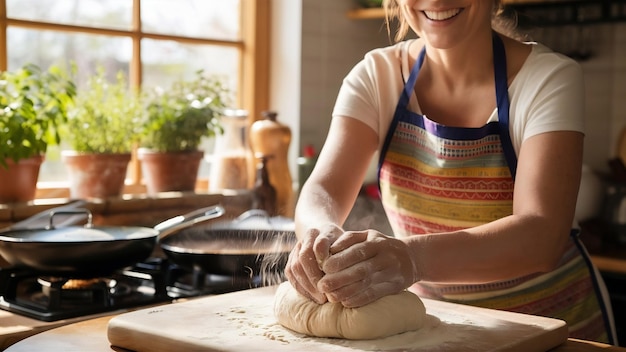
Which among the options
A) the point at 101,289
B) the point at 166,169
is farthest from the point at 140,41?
the point at 101,289

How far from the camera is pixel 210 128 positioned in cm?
276

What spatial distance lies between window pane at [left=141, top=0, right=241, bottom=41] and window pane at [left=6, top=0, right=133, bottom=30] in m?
0.08

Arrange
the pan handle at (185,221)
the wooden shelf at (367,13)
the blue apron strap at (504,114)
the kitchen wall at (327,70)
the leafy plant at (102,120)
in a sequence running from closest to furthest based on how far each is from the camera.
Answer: the blue apron strap at (504,114) < the pan handle at (185,221) < the leafy plant at (102,120) < the kitchen wall at (327,70) < the wooden shelf at (367,13)

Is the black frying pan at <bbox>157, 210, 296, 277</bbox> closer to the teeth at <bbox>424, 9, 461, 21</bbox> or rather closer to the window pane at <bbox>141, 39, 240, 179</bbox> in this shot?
the teeth at <bbox>424, 9, 461, 21</bbox>

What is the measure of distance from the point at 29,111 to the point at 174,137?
608 millimetres

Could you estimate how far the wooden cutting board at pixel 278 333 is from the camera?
123cm

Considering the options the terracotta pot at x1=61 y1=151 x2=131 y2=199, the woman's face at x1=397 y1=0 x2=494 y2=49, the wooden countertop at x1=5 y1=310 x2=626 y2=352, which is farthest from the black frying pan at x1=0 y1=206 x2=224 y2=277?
the woman's face at x1=397 y1=0 x2=494 y2=49

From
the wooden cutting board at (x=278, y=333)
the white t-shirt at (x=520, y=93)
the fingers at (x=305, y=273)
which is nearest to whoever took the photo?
the wooden cutting board at (x=278, y=333)

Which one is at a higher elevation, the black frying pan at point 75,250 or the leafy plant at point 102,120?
the leafy plant at point 102,120

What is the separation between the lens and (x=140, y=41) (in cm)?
281

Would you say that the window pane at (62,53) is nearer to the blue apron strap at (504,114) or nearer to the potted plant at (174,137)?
the potted plant at (174,137)

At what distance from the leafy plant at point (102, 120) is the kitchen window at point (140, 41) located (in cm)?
18

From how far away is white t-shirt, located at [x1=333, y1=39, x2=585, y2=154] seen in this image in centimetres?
154

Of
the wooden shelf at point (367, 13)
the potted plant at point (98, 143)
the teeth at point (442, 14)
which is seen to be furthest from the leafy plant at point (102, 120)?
the teeth at point (442, 14)
